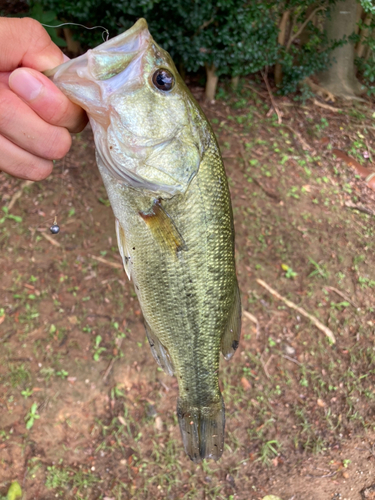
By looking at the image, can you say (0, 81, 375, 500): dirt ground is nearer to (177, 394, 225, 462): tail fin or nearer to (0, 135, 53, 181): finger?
(177, 394, 225, 462): tail fin

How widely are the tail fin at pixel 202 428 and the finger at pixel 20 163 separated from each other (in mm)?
1452

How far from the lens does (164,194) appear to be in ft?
4.85

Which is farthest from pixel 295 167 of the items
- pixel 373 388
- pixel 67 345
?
pixel 67 345

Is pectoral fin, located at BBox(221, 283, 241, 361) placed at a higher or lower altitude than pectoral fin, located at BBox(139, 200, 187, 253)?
lower

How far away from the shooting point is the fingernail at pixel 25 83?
122cm

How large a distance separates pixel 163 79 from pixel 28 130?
576 mm

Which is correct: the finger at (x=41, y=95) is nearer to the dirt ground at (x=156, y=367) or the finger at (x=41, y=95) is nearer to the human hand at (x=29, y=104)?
the human hand at (x=29, y=104)

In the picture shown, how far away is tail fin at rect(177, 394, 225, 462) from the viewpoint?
6.48 feet

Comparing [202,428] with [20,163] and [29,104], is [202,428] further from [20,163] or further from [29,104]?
[29,104]

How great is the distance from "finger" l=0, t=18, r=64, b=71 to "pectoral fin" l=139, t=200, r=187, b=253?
2.27 feet

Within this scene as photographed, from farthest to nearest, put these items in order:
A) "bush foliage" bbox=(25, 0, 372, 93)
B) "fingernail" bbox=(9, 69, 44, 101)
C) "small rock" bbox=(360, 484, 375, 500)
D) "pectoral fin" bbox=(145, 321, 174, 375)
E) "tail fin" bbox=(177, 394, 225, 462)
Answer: "bush foliage" bbox=(25, 0, 372, 93), "small rock" bbox=(360, 484, 375, 500), "tail fin" bbox=(177, 394, 225, 462), "pectoral fin" bbox=(145, 321, 174, 375), "fingernail" bbox=(9, 69, 44, 101)

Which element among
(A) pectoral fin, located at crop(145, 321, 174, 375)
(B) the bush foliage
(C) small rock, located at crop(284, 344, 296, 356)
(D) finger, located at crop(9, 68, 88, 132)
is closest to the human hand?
(D) finger, located at crop(9, 68, 88, 132)

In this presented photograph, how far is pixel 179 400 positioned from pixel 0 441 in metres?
1.62

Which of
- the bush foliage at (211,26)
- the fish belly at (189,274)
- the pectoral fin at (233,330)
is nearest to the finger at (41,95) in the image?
the fish belly at (189,274)
